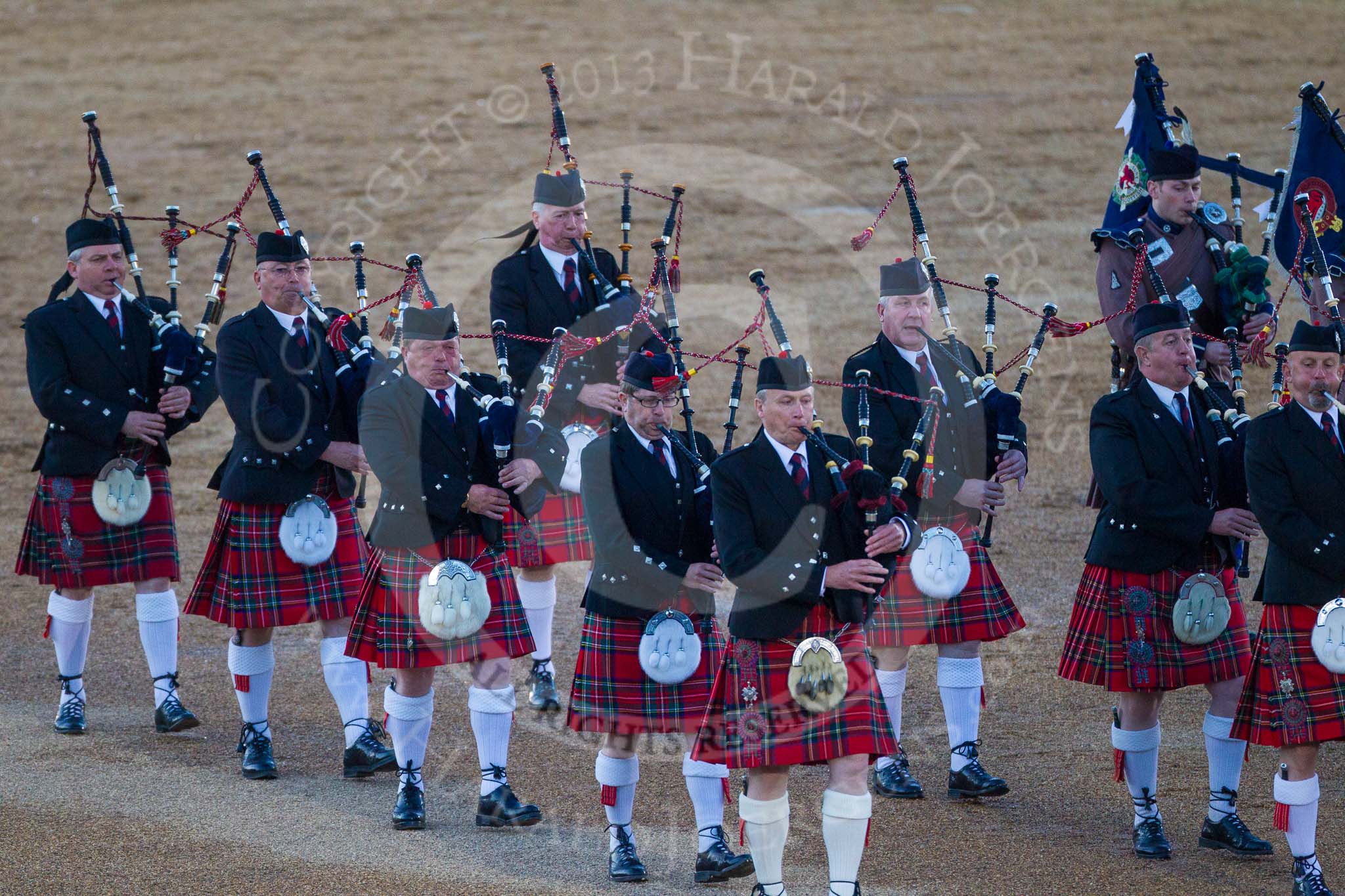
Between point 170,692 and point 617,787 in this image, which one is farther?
point 170,692

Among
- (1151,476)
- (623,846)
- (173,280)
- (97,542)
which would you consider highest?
(173,280)

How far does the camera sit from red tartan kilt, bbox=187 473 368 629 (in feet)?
18.3

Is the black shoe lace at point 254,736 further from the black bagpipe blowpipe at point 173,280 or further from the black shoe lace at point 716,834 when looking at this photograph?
the black shoe lace at point 716,834

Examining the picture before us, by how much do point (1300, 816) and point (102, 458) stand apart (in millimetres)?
4161

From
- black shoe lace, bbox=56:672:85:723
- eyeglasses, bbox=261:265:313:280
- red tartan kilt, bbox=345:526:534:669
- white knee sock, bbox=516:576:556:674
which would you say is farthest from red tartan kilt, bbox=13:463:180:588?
white knee sock, bbox=516:576:556:674

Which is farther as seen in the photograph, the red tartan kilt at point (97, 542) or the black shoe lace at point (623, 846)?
the red tartan kilt at point (97, 542)

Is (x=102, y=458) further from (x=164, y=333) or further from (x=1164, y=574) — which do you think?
(x=1164, y=574)

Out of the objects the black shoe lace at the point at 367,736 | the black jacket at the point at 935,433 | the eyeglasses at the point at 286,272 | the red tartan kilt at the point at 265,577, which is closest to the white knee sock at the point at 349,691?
the black shoe lace at the point at 367,736

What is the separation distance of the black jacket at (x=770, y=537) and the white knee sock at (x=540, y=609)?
2077 mm

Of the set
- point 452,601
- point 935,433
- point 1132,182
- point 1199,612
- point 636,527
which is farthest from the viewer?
point 1132,182

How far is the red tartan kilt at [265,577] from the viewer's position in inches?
219

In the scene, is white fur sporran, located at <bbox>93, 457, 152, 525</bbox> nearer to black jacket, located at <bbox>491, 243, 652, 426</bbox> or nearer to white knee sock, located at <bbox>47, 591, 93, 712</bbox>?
white knee sock, located at <bbox>47, 591, 93, 712</bbox>

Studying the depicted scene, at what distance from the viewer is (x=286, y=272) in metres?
5.55

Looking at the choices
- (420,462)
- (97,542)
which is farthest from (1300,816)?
(97,542)
